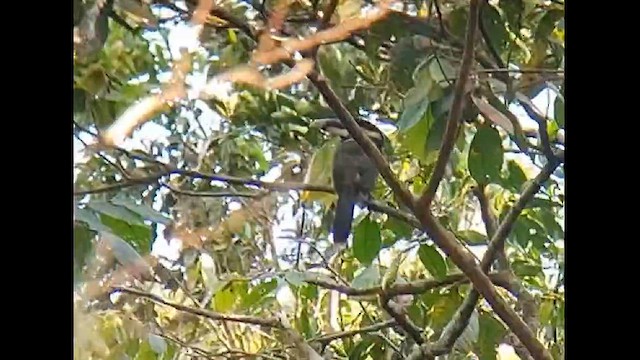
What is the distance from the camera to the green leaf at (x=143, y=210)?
76 cm

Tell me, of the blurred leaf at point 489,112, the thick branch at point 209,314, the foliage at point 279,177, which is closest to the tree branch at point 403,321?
the foliage at point 279,177

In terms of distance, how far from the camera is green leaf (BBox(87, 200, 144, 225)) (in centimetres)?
75

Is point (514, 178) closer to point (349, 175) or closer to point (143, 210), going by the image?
point (349, 175)

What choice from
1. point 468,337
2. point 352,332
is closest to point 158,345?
point 352,332

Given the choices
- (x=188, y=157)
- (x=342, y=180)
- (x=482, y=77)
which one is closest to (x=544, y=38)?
(x=482, y=77)

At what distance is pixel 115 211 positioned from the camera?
0.76m

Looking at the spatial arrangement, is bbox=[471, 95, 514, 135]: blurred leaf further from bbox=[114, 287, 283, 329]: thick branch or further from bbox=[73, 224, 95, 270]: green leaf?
bbox=[73, 224, 95, 270]: green leaf

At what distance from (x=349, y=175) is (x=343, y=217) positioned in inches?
1.7

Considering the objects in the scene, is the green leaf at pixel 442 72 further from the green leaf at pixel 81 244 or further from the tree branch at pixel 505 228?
the green leaf at pixel 81 244

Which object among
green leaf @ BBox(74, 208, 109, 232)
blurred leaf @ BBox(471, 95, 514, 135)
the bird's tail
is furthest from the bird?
green leaf @ BBox(74, 208, 109, 232)

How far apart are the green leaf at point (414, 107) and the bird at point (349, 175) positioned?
3 cm

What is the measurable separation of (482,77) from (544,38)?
2.7 inches

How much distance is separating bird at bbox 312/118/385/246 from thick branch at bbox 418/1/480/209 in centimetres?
6
